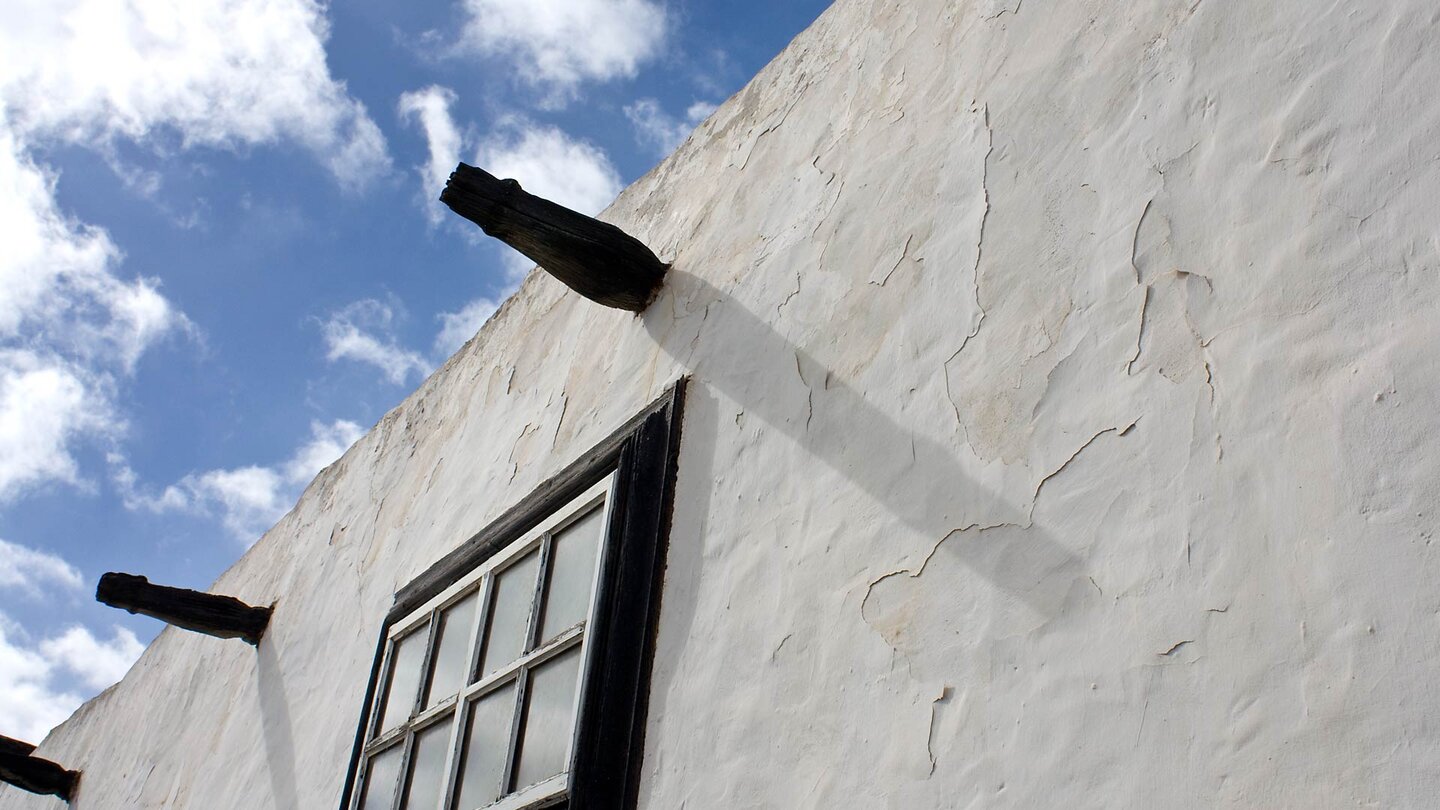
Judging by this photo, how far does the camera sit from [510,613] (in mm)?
2945

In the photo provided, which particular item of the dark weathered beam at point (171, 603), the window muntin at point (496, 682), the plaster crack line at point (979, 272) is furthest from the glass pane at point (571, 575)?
the dark weathered beam at point (171, 603)

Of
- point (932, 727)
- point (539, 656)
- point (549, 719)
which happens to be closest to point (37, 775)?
point (539, 656)

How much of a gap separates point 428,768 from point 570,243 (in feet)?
4.51

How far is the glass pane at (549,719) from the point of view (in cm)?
245

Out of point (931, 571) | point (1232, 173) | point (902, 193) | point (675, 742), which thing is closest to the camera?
point (1232, 173)

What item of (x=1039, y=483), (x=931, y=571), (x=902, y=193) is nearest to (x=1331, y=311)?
(x=1039, y=483)

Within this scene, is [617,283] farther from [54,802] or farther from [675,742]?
[54,802]

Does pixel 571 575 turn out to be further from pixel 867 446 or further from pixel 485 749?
pixel 867 446

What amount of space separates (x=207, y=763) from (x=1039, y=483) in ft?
13.1

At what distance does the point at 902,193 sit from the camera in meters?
2.44

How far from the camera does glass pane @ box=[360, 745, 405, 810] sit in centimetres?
313

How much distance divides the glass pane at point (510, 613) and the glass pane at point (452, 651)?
9 centimetres

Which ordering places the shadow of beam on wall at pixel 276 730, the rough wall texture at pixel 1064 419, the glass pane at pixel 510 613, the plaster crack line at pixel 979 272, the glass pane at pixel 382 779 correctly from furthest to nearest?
the shadow of beam on wall at pixel 276 730
the glass pane at pixel 382 779
the glass pane at pixel 510 613
the plaster crack line at pixel 979 272
the rough wall texture at pixel 1064 419

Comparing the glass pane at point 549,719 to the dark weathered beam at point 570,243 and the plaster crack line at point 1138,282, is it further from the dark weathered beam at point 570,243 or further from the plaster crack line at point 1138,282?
the plaster crack line at point 1138,282
